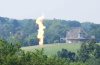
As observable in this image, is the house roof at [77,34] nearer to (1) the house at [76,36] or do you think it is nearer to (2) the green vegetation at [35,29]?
(1) the house at [76,36]

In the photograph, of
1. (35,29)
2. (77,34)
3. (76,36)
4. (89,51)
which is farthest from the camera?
(35,29)

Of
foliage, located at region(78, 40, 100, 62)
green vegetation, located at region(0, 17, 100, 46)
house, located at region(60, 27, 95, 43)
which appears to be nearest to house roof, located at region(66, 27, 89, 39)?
house, located at region(60, 27, 95, 43)

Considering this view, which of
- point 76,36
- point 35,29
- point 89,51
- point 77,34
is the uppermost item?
point 35,29

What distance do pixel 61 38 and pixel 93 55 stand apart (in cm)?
7407

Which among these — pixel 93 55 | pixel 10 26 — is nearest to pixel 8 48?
pixel 93 55

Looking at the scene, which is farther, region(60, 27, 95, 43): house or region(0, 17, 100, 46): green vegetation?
region(0, 17, 100, 46): green vegetation

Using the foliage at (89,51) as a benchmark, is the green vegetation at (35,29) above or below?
above

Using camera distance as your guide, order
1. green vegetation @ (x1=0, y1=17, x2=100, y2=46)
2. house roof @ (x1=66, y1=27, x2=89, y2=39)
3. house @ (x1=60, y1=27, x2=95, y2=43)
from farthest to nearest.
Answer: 1. green vegetation @ (x1=0, y1=17, x2=100, y2=46)
2. house roof @ (x1=66, y1=27, x2=89, y2=39)
3. house @ (x1=60, y1=27, x2=95, y2=43)

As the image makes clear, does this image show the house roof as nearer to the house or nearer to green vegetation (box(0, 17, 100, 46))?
the house

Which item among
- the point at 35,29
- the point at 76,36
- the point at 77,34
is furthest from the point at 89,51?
the point at 35,29

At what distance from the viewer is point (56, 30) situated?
162 metres

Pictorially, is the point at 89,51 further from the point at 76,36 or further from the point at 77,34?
the point at 77,34

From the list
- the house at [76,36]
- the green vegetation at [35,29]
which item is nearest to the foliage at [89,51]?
the house at [76,36]

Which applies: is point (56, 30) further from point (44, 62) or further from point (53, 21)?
point (44, 62)
